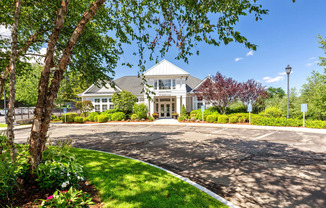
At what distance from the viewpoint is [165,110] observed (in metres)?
26.2

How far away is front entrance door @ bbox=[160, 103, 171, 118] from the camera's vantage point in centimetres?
2619

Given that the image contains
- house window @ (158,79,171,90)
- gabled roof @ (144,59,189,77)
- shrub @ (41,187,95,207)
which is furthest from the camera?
house window @ (158,79,171,90)

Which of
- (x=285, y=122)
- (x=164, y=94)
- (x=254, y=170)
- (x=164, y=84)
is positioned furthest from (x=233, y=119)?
(x=254, y=170)

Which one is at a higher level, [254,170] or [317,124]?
[317,124]

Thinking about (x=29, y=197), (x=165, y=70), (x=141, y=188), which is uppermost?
(x=165, y=70)

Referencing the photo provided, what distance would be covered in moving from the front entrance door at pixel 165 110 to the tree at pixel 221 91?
7.02 meters

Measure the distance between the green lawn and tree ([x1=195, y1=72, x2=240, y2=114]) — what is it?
17849mm

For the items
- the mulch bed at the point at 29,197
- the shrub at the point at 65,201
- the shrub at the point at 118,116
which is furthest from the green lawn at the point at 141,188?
the shrub at the point at 118,116

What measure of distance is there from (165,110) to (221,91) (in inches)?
414

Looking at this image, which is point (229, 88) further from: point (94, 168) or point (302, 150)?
point (94, 168)

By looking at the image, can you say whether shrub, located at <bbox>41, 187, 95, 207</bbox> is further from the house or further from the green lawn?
the house

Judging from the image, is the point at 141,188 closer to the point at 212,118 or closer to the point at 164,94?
the point at 212,118

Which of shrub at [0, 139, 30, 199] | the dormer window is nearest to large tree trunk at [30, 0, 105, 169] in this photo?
shrub at [0, 139, 30, 199]

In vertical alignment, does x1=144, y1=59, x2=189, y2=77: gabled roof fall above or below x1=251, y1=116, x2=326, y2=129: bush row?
above
